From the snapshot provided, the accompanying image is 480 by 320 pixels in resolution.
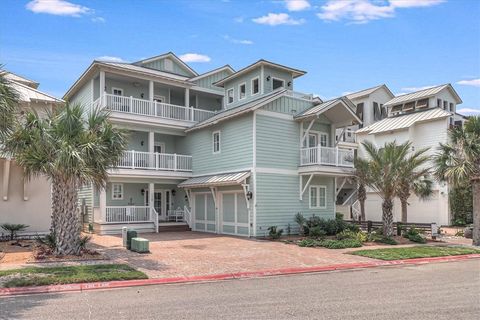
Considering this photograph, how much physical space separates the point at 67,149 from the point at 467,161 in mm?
17827

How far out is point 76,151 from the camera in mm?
13141

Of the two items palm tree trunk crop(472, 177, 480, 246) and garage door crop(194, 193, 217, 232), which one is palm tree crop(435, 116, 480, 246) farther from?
garage door crop(194, 193, 217, 232)

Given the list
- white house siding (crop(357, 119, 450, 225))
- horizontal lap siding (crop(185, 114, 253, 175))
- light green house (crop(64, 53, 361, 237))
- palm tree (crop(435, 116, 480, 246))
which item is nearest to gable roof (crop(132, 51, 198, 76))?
light green house (crop(64, 53, 361, 237))

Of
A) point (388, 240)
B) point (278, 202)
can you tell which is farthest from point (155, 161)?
point (388, 240)

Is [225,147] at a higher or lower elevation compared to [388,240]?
higher

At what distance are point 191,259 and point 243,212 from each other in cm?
845

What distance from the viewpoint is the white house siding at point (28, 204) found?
18.5m

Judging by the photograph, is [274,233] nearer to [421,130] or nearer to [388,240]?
[388,240]

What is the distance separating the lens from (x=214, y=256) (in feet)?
51.2

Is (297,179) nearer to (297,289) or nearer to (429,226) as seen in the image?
(429,226)

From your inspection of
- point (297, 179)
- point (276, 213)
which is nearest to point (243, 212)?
point (276, 213)

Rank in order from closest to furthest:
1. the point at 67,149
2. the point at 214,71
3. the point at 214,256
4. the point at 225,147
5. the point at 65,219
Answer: the point at 67,149 < the point at 65,219 < the point at 214,256 < the point at 225,147 < the point at 214,71

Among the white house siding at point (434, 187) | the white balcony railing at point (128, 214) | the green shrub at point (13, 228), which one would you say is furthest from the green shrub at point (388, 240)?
the green shrub at point (13, 228)

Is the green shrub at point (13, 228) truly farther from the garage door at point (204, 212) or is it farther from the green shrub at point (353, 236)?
the green shrub at point (353, 236)
